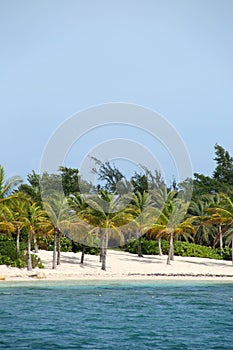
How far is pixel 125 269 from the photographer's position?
42.5 metres

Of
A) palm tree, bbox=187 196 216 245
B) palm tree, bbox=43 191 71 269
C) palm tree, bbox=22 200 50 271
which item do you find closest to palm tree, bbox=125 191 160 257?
palm tree, bbox=43 191 71 269

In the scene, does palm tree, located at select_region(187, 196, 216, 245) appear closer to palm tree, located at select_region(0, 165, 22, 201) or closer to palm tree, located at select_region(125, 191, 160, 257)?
palm tree, located at select_region(125, 191, 160, 257)

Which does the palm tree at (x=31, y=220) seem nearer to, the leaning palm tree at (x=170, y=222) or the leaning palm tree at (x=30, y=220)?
the leaning palm tree at (x=30, y=220)

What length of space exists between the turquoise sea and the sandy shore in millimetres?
4558

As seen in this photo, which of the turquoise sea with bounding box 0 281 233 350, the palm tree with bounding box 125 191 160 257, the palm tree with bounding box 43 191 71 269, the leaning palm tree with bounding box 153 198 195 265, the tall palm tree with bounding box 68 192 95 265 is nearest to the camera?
the turquoise sea with bounding box 0 281 233 350

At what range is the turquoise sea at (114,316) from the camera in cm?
1511

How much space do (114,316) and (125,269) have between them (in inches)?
876

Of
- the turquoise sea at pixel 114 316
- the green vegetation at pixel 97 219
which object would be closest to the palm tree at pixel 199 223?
the green vegetation at pixel 97 219

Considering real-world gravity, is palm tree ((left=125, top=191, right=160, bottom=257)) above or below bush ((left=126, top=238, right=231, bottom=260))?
above

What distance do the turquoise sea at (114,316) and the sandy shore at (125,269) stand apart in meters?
4.56

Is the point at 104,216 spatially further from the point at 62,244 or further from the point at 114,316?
the point at 114,316

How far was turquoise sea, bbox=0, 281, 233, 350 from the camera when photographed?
1511cm

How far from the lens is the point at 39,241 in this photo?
156 feet

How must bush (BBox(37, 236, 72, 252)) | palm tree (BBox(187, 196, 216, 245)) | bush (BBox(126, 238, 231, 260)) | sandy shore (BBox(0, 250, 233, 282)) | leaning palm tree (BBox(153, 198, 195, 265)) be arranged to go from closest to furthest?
sandy shore (BBox(0, 250, 233, 282))
leaning palm tree (BBox(153, 198, 195, 265))
bush (BBox(37, 236, 72, 252))
bush (BBox(126, 238, 231, 260))
palm tree (BBox(187, 196, 216, 245))
